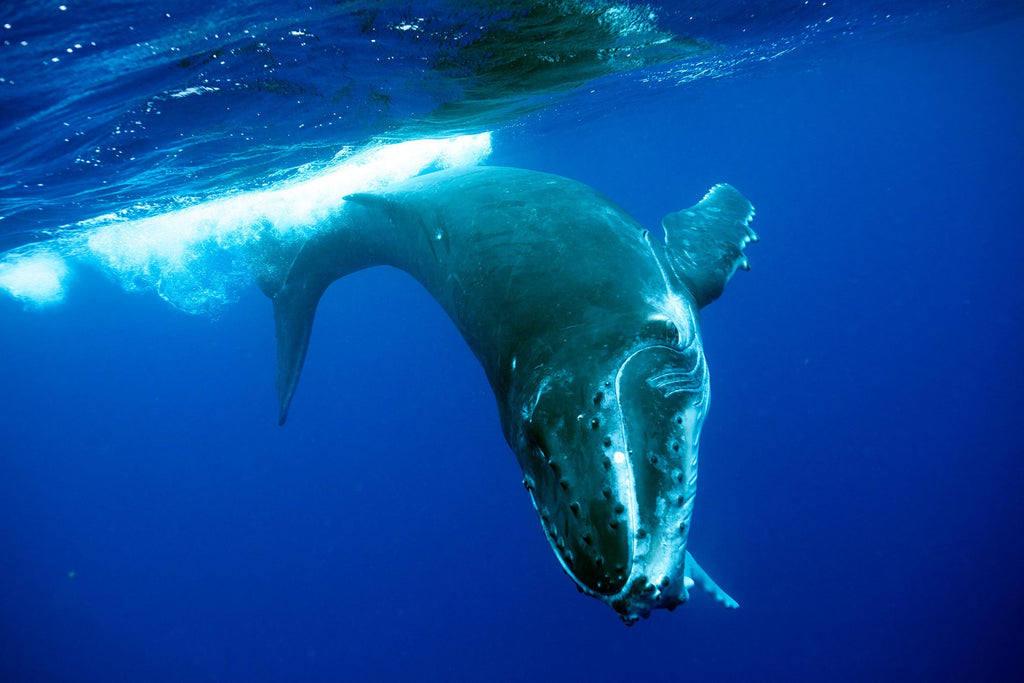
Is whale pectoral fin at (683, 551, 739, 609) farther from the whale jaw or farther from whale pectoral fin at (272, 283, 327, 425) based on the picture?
whale pectoral fin at (272, 283, 327, 425)

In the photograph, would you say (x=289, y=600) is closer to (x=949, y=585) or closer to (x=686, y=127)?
(x=949, y=585)

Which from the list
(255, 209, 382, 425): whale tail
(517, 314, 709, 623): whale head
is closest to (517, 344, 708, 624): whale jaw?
(517, 314, 709, 623): whale head

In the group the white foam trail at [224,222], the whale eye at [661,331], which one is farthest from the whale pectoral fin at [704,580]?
the white foam trail at [224,222]

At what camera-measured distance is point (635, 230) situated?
5.07 m

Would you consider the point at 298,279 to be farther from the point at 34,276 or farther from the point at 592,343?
the point at 34,276

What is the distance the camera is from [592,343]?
135 inches

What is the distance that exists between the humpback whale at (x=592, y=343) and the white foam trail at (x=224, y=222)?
426 inches

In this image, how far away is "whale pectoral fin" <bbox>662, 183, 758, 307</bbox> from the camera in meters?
5.06

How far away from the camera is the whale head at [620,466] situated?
266cm

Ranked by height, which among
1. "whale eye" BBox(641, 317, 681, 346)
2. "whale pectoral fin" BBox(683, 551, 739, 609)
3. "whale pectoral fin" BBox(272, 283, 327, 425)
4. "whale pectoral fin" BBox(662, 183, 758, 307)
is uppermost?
"whale eye" BBox(641, 317, 681, 346)

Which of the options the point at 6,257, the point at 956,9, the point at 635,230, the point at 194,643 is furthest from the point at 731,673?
the point at 6,257

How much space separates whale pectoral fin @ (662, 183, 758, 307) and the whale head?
68.1 inches

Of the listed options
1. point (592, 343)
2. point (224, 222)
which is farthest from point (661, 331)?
point (224, 222)

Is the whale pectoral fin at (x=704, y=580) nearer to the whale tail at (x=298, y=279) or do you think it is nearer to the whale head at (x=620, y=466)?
the whale head at (x=620, y=466)
